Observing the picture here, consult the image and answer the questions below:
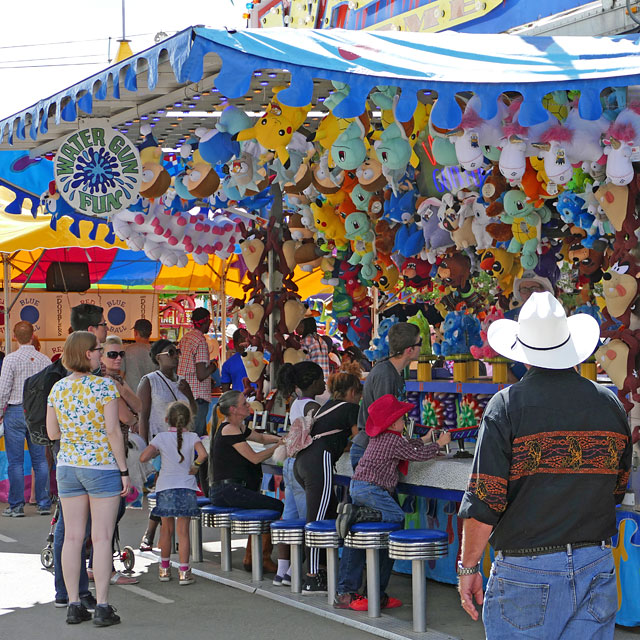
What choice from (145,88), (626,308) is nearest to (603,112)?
(626,308)

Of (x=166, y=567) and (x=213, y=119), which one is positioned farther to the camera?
(x=213, y=119)

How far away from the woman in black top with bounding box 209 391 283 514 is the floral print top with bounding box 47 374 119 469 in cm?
137

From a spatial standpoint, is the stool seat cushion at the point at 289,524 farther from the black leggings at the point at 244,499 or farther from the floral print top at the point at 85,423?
the floral print top at the point at 85,423

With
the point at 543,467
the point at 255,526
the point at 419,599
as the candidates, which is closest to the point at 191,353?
the point at 255,526

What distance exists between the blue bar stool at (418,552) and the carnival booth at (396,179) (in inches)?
13.3

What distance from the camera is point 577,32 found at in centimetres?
802

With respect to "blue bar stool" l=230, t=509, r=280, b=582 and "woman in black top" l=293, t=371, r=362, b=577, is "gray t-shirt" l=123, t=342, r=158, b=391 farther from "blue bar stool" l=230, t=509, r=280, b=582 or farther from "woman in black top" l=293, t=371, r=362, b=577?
"woman in black top" l=293, t=371, r=362, b=577

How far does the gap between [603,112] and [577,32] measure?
9.42ft

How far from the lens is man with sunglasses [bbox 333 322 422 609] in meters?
6.09

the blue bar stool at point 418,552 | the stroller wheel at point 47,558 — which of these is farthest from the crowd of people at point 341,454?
the stroller wheel at point 47,558

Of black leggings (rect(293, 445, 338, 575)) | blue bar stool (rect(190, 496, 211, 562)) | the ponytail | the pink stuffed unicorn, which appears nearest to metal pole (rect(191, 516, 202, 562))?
blue bar stool (rect(190, 496, 211, 562))

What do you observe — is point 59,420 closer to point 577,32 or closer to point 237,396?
point 237,396

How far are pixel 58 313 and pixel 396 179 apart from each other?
8.79 m

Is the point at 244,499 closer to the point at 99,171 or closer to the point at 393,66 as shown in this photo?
the point at 99,171
